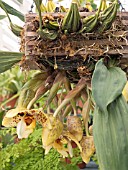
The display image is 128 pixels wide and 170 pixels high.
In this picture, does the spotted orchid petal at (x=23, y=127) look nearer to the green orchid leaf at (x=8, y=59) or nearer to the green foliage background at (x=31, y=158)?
the green orchid leaf at (x=8, y=59)

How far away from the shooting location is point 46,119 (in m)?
0.67

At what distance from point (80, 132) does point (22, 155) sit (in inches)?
19.8

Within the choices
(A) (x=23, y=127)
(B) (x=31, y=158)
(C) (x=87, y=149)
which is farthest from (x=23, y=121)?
(B) (x=31, y=158)

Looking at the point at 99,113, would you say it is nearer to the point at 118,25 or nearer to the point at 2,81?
the point at 118,25

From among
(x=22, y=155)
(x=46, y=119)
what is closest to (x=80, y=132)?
(x=46, y=119)

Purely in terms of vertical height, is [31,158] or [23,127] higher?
[23,127]

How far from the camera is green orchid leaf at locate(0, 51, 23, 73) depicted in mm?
752

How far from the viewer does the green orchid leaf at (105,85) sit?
53 centimetres

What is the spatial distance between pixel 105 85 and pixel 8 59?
28cm

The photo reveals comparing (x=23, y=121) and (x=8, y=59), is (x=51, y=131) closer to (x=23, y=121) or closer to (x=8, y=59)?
(x=23, y=121)

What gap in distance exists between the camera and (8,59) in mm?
762

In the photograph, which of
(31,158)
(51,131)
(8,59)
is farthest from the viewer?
(31,158)

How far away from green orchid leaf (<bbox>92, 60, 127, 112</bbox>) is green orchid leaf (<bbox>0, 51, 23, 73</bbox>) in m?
0.24

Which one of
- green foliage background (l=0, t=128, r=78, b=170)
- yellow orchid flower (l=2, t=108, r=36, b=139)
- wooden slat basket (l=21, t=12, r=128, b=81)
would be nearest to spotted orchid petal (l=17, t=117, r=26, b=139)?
yellow orchid flower (l=2, t=108, r=36, b=139)
